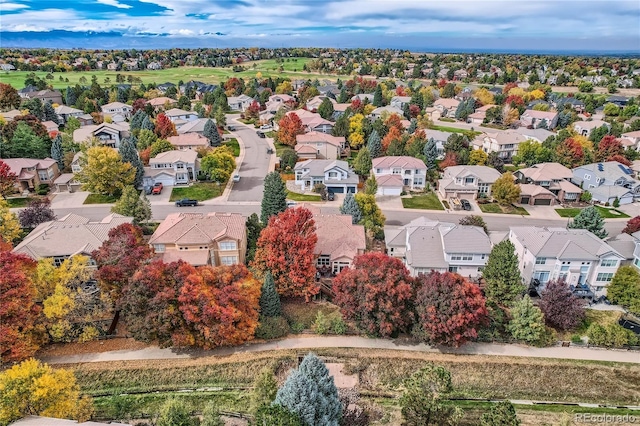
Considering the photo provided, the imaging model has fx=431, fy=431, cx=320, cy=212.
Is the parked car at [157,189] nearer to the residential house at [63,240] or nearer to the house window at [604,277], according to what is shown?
the residential house at [63,240]

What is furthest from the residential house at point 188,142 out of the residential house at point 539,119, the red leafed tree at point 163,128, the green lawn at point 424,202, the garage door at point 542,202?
the residential house at point 539,119

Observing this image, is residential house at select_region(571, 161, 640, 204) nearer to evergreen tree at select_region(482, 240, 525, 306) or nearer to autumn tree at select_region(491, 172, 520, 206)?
autumn tree at select_region(491, 172, 520, 206)

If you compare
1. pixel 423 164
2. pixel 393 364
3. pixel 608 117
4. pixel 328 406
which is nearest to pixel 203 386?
pixel 328 406

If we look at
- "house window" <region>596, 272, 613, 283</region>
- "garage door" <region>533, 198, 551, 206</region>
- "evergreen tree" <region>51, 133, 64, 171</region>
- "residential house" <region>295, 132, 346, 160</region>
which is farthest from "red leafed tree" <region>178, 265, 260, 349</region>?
"evergreen tree" <region>51, 133, 64, 171</region>

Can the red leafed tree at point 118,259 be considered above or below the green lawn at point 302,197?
above

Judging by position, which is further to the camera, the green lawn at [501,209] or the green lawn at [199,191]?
the green lawn at [199,191]

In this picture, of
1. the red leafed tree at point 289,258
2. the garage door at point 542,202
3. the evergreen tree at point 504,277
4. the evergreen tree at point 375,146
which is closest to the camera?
the evergreen tree at point 504,277

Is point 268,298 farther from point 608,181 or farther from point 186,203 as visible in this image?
point 608,181

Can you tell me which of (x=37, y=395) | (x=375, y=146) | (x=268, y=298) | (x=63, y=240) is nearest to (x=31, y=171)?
(x=63, y=240)
